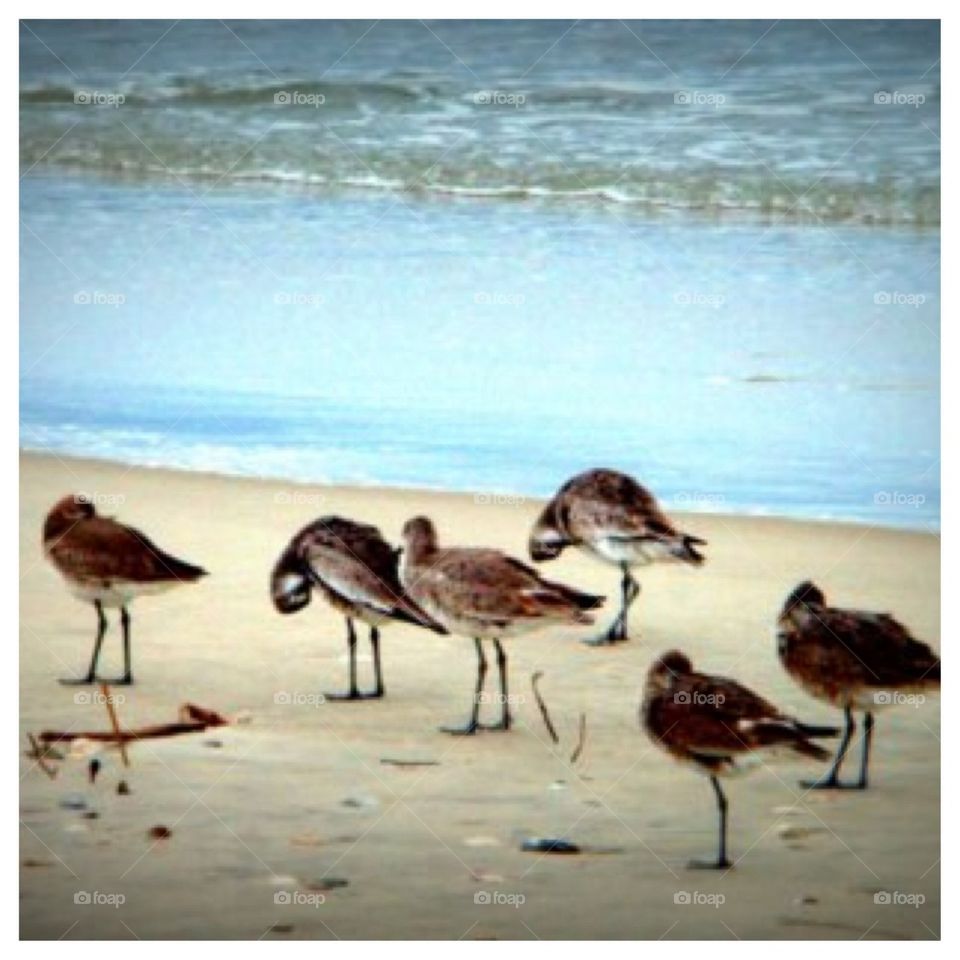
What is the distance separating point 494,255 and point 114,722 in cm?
190

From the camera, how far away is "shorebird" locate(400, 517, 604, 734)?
7.45 metres

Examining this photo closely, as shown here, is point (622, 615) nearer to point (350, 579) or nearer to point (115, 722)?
point (350, 579)

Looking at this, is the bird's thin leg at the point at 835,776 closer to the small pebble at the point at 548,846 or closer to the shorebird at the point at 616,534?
the small pebble at the point at 548,846

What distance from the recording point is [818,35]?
7.84 m

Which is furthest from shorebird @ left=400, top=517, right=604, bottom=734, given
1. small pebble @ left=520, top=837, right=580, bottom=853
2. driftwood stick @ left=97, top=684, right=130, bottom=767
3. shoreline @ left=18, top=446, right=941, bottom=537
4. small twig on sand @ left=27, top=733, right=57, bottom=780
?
small twig on sand @ left=27, top=733, right=57, bottom=780

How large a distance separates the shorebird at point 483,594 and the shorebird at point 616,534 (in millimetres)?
370

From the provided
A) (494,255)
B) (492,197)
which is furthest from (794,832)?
(492,197)

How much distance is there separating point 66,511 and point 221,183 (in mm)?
1286

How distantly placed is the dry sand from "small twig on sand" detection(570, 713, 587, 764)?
0.06 feet

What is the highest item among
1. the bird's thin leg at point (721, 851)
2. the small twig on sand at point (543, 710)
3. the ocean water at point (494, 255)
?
the ocean water at point (494, 255)

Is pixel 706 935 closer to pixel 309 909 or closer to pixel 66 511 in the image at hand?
pixel 309 909

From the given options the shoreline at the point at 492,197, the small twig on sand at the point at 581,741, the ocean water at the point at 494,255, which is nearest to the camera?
the small twig on sand at the point at 581,741

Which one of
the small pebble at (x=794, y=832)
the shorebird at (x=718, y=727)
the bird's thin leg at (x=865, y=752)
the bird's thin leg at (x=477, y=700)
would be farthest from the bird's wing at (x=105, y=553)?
the bird's thin leg at (x=865, y=752)

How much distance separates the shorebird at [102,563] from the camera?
7.66 metres
